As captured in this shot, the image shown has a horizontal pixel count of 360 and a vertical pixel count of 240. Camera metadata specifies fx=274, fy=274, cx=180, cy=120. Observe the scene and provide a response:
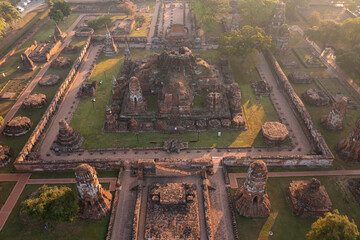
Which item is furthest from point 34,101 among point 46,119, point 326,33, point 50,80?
point 326,33

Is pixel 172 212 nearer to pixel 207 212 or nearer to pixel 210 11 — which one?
pixel 207 212

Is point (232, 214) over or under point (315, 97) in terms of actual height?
under

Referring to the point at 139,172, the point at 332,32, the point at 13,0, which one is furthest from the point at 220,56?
the point at 13,0

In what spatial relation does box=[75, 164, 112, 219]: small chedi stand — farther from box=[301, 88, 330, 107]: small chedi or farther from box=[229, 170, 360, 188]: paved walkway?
box=[301, 88, 330, 107]: small chedi

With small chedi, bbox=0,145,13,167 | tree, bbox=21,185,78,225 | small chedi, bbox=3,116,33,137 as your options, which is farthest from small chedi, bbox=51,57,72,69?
tree, bbox=21,185,78,225

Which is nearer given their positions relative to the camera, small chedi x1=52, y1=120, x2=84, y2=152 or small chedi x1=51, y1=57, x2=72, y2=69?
small chedi x1=52, y1=120, x2=84, y2=152

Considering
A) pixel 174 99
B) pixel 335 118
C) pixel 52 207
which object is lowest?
pixel 335 118
